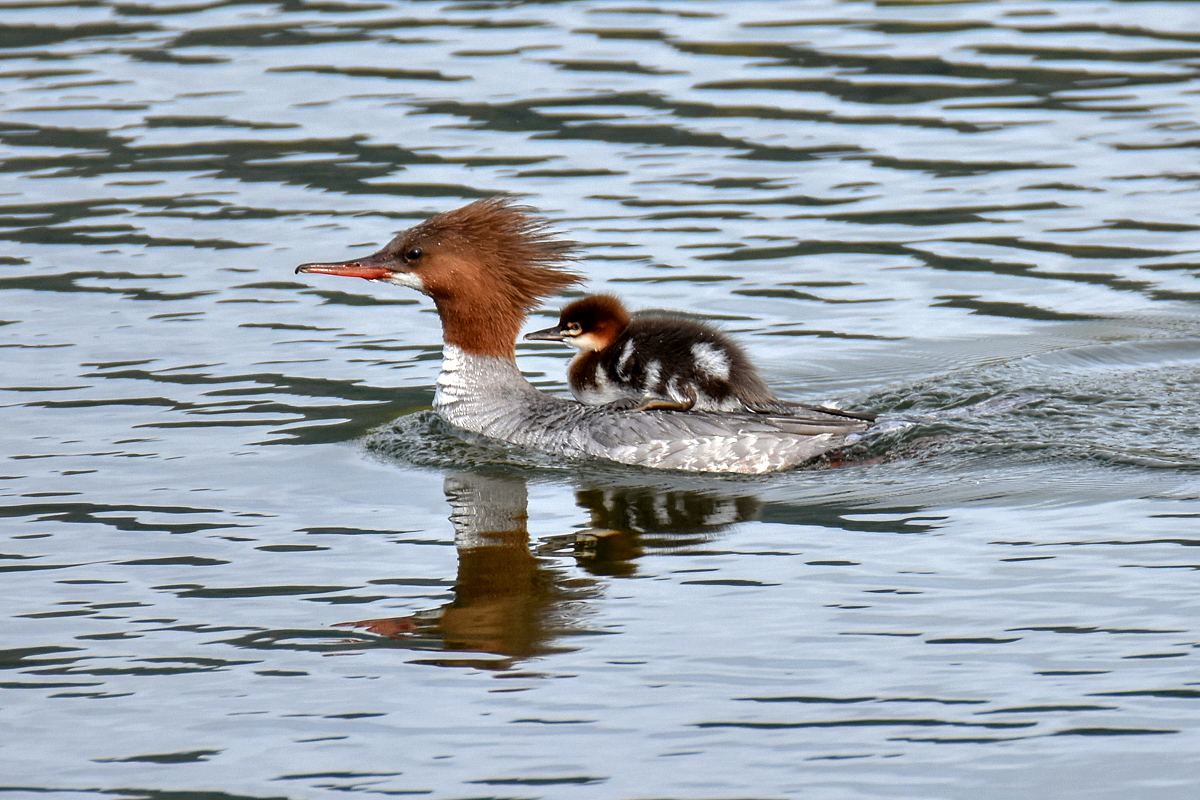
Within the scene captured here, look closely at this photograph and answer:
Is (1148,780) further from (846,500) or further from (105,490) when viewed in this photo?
(105,490)

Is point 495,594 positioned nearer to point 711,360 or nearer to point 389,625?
point 389,625

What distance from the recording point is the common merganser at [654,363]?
26.7 feet

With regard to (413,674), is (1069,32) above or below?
above

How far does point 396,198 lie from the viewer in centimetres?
1219

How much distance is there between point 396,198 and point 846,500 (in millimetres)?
5732

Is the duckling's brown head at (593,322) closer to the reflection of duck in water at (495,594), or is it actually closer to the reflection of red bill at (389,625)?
the reflection of duck in water at (495,594)

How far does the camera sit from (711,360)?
815cm

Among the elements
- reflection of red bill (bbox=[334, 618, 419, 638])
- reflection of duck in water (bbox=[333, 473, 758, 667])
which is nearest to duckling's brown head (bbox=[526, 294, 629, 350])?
reflection of duck in water (bbox=[333, 473, 758, 667])

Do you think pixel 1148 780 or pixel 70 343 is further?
pixel 70 343

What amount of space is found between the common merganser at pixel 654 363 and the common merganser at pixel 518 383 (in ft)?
0.46

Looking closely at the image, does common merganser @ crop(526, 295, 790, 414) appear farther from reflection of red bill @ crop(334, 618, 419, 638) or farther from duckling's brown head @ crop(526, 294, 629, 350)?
reflection of red bill @ crop(334, 618, 419, 638)

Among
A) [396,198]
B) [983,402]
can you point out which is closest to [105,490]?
[983,402]

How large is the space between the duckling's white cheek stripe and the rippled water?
576mm

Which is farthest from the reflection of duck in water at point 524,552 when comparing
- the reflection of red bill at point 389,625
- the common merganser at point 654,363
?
the common merganser at point 654,363
